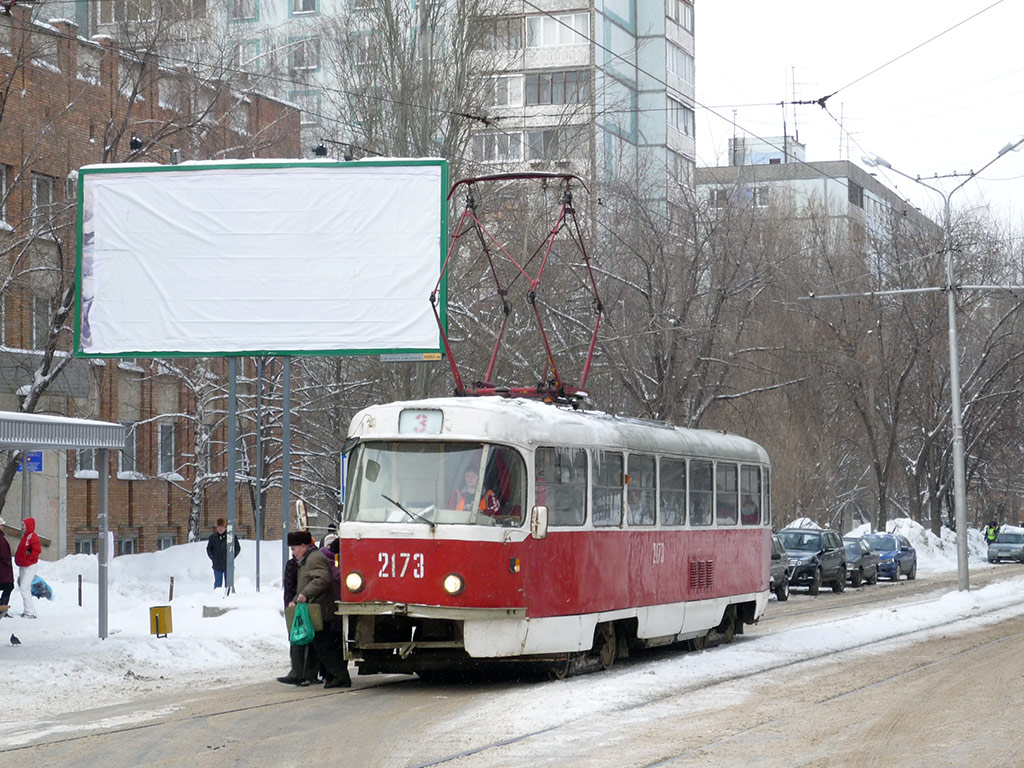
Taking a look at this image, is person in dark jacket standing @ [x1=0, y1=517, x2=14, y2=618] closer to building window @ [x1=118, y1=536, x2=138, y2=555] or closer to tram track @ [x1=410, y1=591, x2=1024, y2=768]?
tram track @ [x1=410, y1=591, x2=1024, y2=768]

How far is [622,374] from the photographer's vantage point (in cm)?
3434

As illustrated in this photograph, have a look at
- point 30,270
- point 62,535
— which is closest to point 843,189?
point 62,535

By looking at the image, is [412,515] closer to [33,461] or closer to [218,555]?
[218,555]

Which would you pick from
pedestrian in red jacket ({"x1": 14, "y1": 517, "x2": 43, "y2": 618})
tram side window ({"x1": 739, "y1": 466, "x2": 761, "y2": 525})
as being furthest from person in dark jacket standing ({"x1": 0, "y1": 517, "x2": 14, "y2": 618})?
tram side window ({"x1": 739, "y1": 466, "x2": 761, "y2": 525})

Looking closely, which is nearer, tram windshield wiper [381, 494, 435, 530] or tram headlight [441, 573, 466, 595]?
tram headlight [441, 573, 466, 595]

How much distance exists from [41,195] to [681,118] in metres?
37.2

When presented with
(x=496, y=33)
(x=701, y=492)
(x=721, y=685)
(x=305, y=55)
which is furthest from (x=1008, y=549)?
(x=721, y=685)

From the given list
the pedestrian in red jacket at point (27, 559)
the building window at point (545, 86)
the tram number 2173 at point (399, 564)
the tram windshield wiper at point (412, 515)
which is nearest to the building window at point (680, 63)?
the building window at point (545, 86)

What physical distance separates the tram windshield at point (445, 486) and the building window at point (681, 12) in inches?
2038

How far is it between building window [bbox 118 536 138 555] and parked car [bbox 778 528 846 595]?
15.5m

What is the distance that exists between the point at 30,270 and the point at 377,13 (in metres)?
9.20

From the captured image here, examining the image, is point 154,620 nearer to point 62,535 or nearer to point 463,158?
point 463,158

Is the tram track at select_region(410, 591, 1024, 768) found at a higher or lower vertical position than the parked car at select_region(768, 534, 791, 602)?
higher

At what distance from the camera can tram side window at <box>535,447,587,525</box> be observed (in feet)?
50.2
